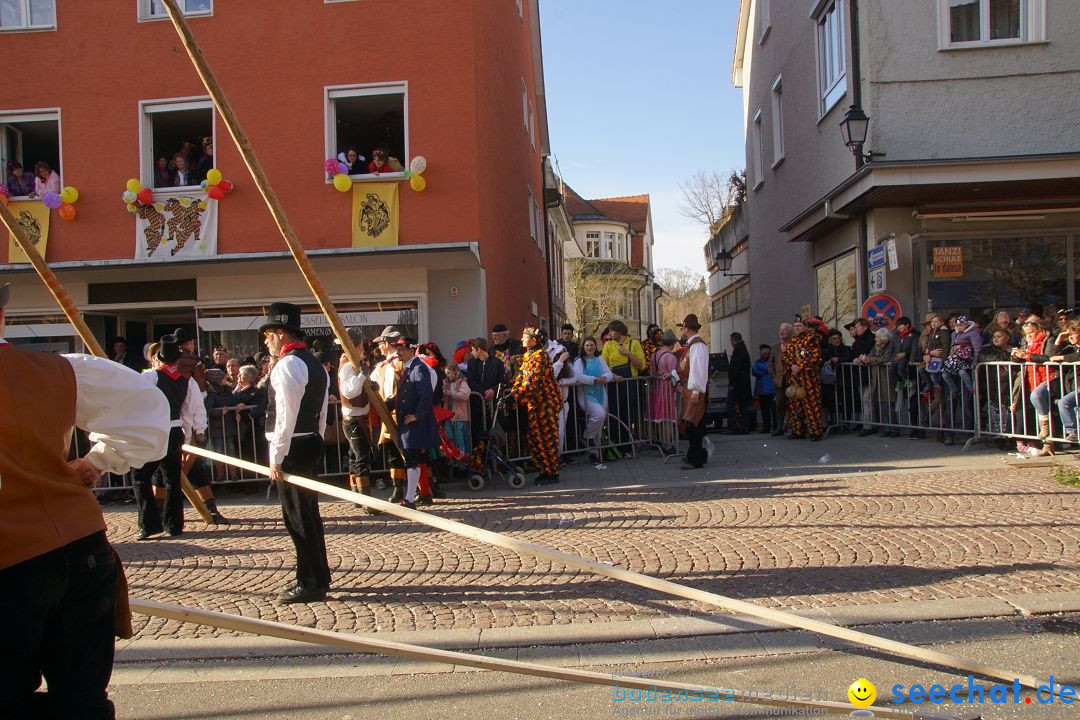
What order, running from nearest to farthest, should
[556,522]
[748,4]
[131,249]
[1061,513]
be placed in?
1. [1061,513]
2. [556,522]
3. [131,249]
4. [748,4]

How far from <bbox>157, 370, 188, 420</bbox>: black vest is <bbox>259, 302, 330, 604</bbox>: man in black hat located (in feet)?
8.50

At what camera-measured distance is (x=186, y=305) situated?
14750 millimetres

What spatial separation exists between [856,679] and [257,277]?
1265cm

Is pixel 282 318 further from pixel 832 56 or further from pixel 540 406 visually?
pixel 832 56

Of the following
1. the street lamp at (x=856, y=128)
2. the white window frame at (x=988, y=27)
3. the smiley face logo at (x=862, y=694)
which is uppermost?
the white window frame at (x=988, y=27)

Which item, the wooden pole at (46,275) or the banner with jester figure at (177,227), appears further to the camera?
the banner with jester figure at (177,227)

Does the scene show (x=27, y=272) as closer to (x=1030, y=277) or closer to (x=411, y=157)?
(x=411, y=157)

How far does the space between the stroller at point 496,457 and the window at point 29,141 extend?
991 centimetres

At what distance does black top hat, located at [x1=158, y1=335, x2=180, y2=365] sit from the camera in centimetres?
784

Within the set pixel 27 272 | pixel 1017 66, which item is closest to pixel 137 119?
pixel 27 272

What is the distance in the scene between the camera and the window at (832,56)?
1384 cm

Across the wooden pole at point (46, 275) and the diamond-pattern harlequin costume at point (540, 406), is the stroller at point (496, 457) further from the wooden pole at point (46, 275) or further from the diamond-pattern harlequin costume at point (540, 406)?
the wooden pole at point (46, 275)

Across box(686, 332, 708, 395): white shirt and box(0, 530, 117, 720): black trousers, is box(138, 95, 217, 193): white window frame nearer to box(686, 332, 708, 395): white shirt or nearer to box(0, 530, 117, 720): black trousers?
box(686, 332, 708, 395): white shirt

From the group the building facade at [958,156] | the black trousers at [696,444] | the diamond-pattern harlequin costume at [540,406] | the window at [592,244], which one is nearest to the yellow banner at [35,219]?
the diamond-pattern harlequin costume at [540,406]
